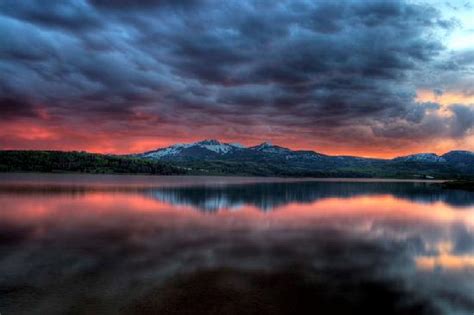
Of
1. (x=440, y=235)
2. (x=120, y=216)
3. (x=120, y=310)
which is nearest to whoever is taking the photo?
(x=120, y=310)

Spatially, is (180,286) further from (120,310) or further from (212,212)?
(212,212)

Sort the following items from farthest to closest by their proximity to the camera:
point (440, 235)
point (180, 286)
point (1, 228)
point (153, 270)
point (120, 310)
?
point (440, 235), point (1, 228), point (153, 270), point (180, 286), point (120, 310)

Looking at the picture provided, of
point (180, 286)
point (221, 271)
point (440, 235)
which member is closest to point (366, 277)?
point (221, 271)

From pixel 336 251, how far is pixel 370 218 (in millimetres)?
31516

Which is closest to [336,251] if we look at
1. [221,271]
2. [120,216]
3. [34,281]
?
[221,271]

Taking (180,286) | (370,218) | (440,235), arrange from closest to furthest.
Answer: (180,286) < (440,235) < (370,218)

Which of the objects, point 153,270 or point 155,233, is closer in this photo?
point 153,270

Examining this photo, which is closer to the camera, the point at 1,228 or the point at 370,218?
the point at 1,228

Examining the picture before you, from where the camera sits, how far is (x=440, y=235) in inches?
1854

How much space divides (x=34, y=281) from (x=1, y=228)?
995 inches

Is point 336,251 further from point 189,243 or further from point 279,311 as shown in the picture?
point 279,311

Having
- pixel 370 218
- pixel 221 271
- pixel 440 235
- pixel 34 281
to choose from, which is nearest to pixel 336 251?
pixel 221 271

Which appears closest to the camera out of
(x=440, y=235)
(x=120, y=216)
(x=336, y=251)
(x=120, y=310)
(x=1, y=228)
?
(x=120, y=310)

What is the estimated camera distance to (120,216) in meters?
58.1
